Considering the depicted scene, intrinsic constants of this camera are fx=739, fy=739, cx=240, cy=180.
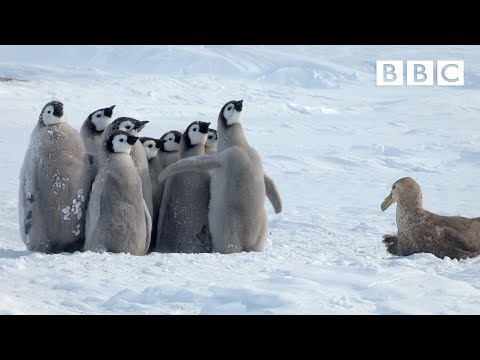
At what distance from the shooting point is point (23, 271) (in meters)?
3.70

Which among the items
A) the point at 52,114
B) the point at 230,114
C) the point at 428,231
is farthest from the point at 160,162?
the point at 428,231

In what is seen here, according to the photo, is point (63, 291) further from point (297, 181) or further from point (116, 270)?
point (297, 181)

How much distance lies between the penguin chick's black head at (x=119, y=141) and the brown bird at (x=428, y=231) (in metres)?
1.78

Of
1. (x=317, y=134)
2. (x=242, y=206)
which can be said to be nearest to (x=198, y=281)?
(x=242, y=206)

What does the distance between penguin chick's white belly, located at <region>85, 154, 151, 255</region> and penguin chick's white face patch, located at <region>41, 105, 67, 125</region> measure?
44cm

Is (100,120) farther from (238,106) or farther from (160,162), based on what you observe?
(238,106)

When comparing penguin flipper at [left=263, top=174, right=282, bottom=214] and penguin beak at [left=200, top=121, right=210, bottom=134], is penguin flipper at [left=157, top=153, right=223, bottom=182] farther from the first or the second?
penguin flipper at [left=263, top=174, right=282, bottom=214]

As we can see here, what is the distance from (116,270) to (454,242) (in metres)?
2.13

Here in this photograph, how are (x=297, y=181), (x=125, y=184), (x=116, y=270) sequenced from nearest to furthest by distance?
(x=116, y=270) < (x=125, y=184) < (x=297, y=181)

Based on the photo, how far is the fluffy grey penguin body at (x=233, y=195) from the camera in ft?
14.9

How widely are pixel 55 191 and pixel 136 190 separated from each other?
48 cm

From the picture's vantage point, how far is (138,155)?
15.3 feet

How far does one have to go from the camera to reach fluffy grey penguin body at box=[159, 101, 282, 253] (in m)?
4.54

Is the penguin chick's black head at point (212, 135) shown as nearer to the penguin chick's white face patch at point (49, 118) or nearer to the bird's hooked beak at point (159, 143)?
the bird's hooked beak at point (159, 143)
